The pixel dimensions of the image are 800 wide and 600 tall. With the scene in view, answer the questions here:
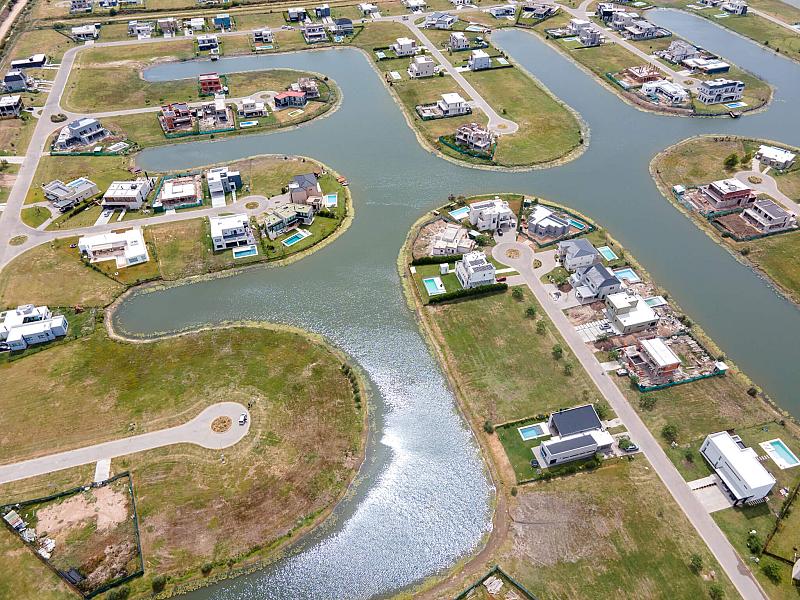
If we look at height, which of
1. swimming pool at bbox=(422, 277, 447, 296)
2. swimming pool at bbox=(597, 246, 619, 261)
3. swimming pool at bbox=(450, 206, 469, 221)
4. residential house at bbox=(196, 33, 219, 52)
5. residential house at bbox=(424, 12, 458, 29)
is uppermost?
residential house at bbox=(424, 12, 458, 29)

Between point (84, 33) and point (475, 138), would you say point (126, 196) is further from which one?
point (84, 33)

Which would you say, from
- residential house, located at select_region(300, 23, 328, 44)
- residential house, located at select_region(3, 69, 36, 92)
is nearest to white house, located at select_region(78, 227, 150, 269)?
residential house, located at select_region(3, 69, 36, 92)

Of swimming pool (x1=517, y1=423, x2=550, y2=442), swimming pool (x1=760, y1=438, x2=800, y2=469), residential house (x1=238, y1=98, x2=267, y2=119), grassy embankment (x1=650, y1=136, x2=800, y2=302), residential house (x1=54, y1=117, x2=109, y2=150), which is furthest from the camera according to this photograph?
residential house (x1=238, y1=98, x2=267, y2=119)

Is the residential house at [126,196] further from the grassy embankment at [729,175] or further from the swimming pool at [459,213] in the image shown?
the grassy embankment at [729,175]

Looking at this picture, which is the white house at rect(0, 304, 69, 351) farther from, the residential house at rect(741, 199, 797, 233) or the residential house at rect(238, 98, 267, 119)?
the residential house at rect(741, 199, 797, 233)

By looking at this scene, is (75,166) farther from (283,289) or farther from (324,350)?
(324,350)

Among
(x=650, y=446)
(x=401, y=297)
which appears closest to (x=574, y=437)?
(x=650, y=446)
